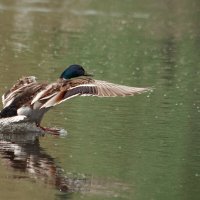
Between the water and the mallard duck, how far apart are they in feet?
1.09

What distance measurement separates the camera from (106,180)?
10867mm

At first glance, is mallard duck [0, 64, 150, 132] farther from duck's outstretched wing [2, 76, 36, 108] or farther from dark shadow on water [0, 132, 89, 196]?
dark shadow on water [0, 132, 89, 196]

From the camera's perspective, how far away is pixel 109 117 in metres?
14.8

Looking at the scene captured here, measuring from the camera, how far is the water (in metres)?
10.8

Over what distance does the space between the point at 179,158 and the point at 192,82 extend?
737cm

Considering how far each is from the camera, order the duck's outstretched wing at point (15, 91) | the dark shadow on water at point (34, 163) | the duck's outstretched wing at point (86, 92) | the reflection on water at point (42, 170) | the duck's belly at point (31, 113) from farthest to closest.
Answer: the duck's outstretched wing at point (15, 91), the duck's belly at point (31, 113), the duck's outstretched wing at point (86, 92), the dark shadow on water at point (34, 163), the reflection on water at point (42, 170)

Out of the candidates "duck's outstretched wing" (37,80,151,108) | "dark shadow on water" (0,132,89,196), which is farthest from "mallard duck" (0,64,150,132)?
"dark shadow on water" (0,132,89,196)

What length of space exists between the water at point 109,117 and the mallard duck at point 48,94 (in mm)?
331

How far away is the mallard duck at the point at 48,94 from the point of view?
13.0m

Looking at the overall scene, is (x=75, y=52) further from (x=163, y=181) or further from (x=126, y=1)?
(x=126, y=1)

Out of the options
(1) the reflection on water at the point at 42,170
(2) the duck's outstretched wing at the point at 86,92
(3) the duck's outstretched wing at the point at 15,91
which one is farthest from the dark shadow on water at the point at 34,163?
(2) the duck's outstretched wing at the point at 86,92

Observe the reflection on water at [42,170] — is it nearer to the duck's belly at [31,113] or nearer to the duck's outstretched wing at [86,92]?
the duck's belly at [31,113]

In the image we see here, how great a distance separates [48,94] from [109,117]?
1.94 meters

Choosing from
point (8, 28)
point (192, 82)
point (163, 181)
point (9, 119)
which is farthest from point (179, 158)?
point (8, 28)
